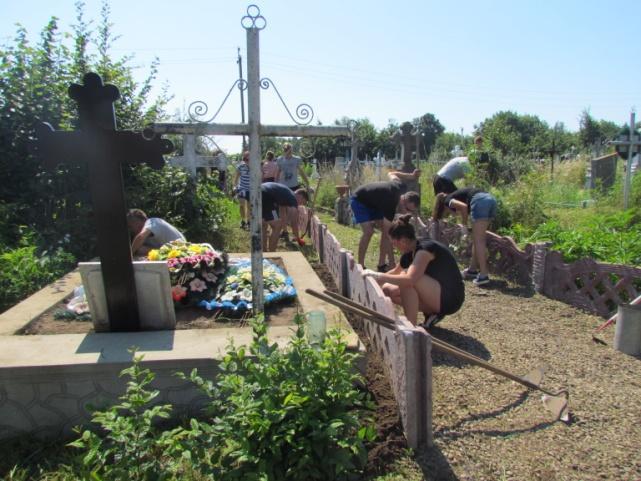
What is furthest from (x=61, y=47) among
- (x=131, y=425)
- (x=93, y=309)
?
(x=131, y=425)

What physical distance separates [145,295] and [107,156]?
94 centimetres

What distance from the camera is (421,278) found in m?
3.88

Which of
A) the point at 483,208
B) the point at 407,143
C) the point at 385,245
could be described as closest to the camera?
the point at 483,208

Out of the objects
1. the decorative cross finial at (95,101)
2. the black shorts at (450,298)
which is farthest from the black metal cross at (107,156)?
the black shorts at (450,298)

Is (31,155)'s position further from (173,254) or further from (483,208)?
(483,208)

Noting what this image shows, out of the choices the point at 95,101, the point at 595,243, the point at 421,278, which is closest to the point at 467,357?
the point at 421,278

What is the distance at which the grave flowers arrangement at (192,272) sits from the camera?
12.7 ft

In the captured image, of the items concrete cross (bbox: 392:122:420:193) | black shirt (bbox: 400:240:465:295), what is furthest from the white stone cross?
concrete cross (bbox: 392:122:420:193)

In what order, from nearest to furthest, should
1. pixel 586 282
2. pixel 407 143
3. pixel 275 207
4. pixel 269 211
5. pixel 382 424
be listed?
pixel 382 424
pixel 586 282
pixel 269 211
pixel 275 207
pixel 407 143

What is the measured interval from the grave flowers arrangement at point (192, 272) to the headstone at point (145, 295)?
1.40ft

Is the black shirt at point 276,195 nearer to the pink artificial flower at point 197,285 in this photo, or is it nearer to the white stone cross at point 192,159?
the pink artificial flower at point 197,285

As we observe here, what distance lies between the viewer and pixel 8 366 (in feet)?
8.66

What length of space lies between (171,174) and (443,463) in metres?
6.58

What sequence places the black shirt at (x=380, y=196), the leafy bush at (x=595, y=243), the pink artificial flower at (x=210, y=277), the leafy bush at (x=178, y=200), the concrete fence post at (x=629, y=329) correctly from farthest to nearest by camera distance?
the leafy bush at (x=178, y=200) < the black shirt at (x=380, y=196) < the leafy bush at (x=595, y=243) < the pink artificial flower at (x=210, y=277) < the concrete fence post at (x=629, y=329)
